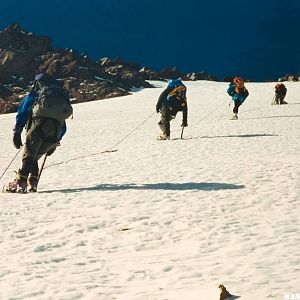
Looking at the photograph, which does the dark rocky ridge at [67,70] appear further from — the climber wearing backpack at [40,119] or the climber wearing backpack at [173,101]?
the climber wearing backpack at [40,119]

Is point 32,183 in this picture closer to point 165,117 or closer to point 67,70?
point 165,117

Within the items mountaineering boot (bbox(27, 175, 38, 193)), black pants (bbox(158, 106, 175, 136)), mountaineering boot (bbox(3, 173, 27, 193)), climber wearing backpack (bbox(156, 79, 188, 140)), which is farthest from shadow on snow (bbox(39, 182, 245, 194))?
black pants (bbox(158, 106, 175, 136))

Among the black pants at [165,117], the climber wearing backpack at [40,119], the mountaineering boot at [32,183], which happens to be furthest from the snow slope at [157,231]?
the black pants at [165,117]

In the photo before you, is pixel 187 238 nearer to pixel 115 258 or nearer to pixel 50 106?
pixel 115 258

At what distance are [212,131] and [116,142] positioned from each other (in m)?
4.26

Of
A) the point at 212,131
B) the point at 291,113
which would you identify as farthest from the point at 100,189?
the point at 291,113

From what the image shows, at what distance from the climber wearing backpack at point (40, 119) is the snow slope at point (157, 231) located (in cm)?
60

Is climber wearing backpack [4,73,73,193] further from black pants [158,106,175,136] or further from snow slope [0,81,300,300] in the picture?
black pants [158,106,175,136]

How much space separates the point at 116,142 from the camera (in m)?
20.8

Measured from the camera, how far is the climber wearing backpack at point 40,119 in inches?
346

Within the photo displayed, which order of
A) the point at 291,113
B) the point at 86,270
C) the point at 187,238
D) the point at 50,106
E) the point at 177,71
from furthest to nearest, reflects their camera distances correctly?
the point at 177,71 < the point at 291,113 < the point at 50,106 < the point at 187,238 < the point at 86,270

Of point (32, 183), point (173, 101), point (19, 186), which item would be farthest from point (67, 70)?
point (19, 186)

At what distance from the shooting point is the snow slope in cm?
430

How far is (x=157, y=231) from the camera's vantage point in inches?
240
